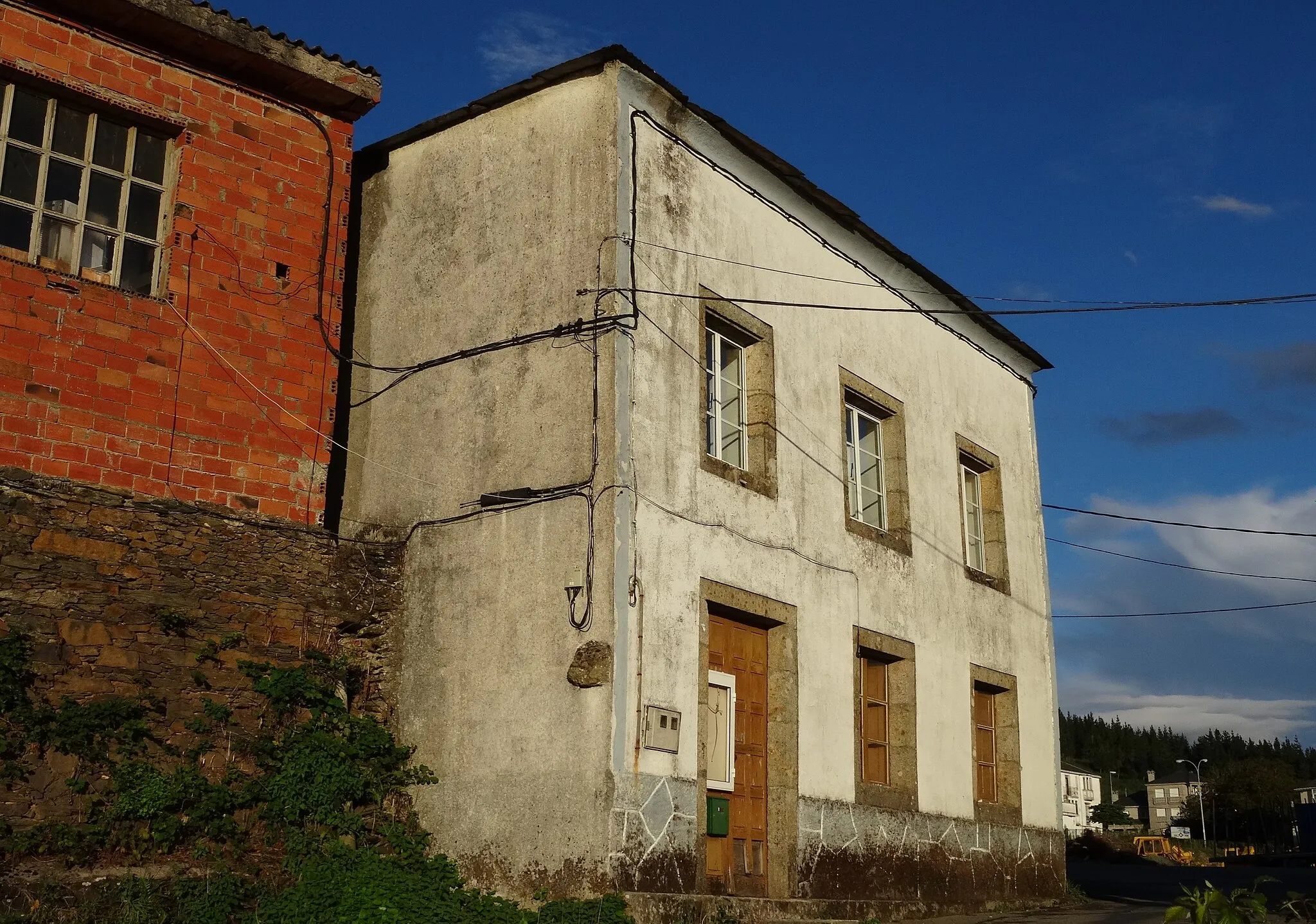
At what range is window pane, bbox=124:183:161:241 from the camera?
1029 cm

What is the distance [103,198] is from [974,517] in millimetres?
10203

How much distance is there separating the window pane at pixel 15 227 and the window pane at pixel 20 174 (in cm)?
10

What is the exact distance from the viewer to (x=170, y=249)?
1037cm

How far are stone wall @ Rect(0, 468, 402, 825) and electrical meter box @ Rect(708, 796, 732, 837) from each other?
8.95 ft

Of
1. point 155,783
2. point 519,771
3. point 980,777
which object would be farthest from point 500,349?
point 980,777

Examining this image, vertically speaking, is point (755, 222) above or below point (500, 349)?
above

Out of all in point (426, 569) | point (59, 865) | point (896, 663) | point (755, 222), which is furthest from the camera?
point (896, 663)

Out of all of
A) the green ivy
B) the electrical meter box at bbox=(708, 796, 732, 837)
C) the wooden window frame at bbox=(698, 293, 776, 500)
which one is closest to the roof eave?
the wooden window frame at bbox=(698, 293, 776, 500)

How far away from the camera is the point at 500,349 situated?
1097 cm

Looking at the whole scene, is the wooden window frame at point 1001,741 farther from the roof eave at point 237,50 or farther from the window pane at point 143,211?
the window pane at point 143,211

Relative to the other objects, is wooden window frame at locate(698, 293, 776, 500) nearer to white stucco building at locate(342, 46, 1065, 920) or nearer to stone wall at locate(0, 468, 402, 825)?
white stucco building at locate(342, 46, 1065, 920)

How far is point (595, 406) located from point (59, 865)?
4.82 metres

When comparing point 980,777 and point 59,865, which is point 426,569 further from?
point 980,777

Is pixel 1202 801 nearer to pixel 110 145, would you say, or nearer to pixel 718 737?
pixel 718 737
